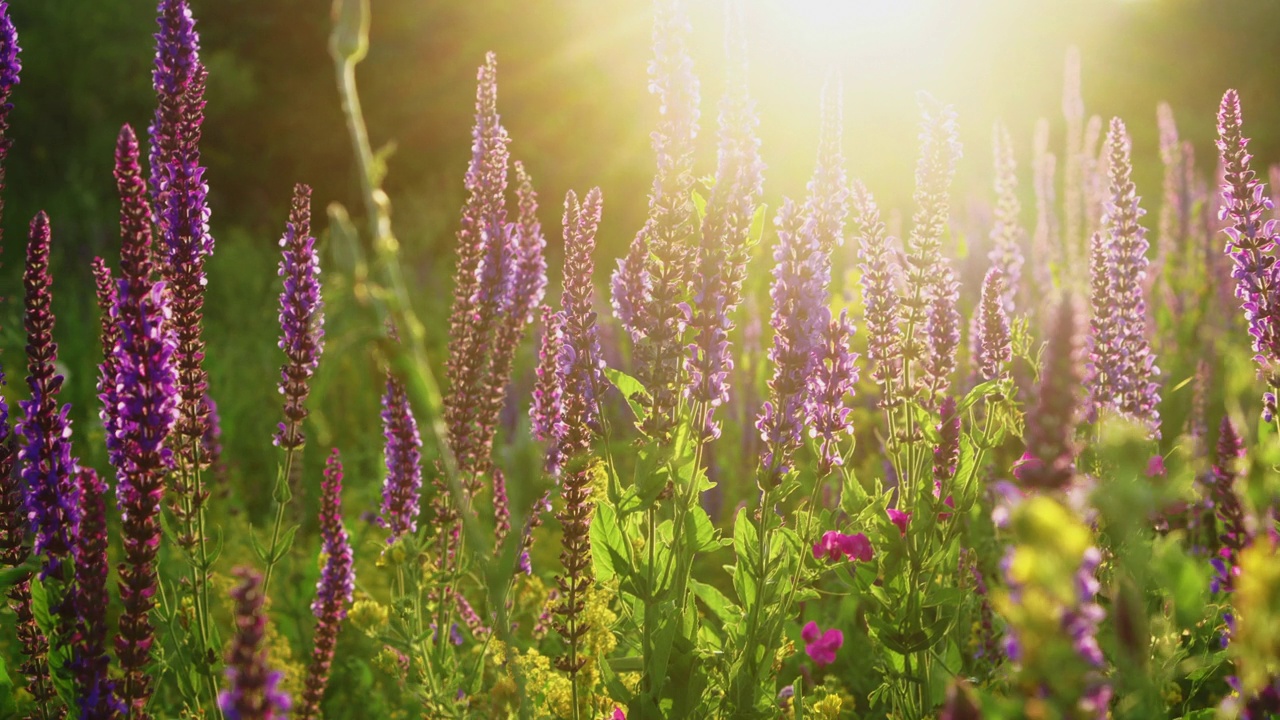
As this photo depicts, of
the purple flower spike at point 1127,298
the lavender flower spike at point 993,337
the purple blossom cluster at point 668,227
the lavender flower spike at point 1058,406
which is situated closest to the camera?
the lavender flower spike at point 1058,406

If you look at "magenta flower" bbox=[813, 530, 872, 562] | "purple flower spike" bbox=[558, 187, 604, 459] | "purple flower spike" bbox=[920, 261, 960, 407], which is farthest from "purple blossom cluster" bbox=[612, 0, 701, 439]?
"purple flower spike" bbox=[920, 261, 960, 407]

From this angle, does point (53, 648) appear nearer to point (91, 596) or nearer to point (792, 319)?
point (91, 596)

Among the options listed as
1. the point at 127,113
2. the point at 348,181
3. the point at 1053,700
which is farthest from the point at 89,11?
the point at 1053,700

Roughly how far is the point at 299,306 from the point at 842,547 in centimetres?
176

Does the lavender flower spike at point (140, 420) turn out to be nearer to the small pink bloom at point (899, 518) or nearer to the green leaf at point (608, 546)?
the green leaf at point (608, 546)

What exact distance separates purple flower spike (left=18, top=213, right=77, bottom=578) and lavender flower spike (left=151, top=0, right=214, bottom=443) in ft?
0.94

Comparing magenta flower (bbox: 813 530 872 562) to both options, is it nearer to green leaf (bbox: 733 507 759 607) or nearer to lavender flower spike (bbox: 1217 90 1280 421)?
green leaf (bbox: 733 507 759 607)

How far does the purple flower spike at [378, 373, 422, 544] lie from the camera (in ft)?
9.92

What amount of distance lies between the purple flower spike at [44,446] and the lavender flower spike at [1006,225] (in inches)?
117

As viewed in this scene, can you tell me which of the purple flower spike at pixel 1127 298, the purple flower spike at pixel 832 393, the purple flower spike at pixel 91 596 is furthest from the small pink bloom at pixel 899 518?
the purple flower spike at pixel 91 596

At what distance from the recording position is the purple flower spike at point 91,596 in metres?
1.95

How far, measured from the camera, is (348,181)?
19375mm

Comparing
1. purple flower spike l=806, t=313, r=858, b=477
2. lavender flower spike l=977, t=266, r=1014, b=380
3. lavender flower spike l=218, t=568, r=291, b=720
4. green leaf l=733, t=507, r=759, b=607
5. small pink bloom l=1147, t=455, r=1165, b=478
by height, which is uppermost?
lavender flower spike l=977, t=266, r=1014, b=380

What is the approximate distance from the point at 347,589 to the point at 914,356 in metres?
1.98
